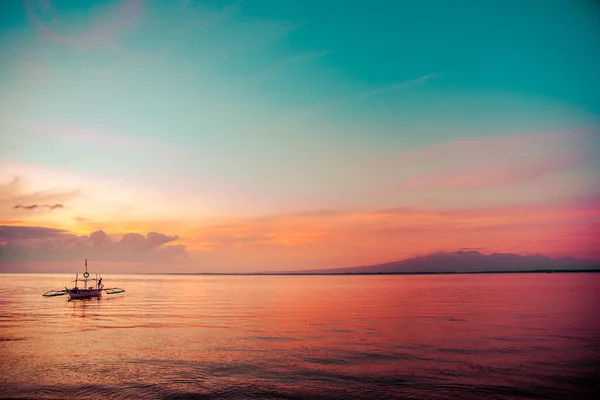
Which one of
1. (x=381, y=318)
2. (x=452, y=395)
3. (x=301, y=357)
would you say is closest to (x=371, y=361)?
(x=301, y=357)

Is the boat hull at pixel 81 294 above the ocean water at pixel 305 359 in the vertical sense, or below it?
below

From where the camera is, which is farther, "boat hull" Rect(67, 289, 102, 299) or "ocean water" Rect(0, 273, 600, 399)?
"boat hull" Rect(67, 289, 102, 299)

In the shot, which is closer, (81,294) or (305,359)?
(305,359)

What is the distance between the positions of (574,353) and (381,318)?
27.0m

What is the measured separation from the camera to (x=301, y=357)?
32.4m

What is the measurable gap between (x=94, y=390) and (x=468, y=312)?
55.2m

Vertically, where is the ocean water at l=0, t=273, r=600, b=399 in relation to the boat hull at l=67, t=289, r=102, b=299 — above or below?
above

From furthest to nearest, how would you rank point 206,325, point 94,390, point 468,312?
point 468,312 < point 206,325 < point 94,390

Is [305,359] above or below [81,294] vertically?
above

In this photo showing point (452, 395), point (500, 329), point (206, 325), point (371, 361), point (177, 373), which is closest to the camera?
point (452, 395)

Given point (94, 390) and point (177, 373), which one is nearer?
point (94, 390)

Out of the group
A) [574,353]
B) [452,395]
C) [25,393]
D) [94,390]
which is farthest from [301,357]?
[574,353]

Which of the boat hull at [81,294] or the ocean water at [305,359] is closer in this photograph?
the ocean water at [305,359]

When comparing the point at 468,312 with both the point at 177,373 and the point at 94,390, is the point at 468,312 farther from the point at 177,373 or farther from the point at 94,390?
the point at 94,390
